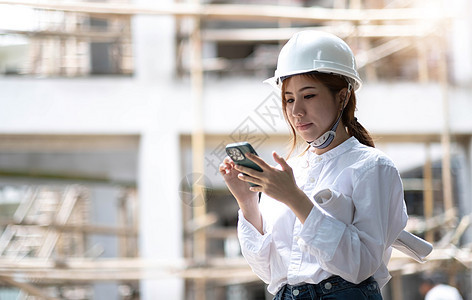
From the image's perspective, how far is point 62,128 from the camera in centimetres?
586

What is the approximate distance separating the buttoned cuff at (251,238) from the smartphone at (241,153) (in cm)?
28

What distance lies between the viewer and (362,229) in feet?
5.18

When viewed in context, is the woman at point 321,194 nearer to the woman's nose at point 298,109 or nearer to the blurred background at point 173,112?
the woman's nose at point 298,109

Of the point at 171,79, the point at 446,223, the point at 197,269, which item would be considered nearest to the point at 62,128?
the point at 171,79

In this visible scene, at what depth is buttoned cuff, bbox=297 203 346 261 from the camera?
152 cm

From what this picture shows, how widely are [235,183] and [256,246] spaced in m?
0.16

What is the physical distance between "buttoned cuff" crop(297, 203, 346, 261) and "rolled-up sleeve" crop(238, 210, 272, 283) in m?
0.24

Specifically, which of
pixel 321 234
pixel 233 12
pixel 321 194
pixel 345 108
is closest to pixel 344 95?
pixel 345 108

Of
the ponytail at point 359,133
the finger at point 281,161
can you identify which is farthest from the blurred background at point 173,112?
the finger at point 281,161

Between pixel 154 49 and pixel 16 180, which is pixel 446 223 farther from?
pixel 16 180

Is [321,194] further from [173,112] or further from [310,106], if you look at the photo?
[173,112]

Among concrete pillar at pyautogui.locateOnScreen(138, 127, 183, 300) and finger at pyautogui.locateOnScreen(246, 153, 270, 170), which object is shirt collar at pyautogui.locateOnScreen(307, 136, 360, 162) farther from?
concrete pillar at pyautogui.locateOnScreen(138, 127, 183, 300)

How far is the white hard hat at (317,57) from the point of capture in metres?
1.68

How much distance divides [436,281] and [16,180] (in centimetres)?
386
